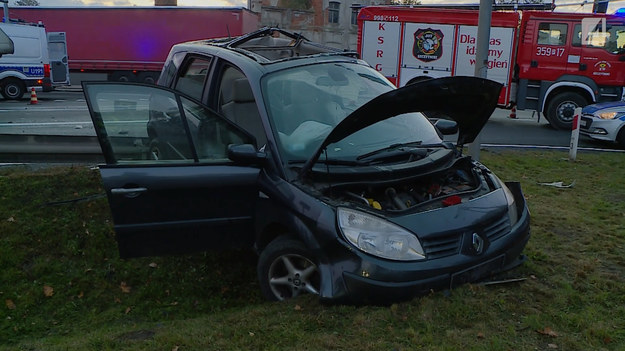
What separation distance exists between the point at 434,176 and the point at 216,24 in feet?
68.9

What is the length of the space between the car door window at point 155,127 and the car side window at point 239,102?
0.27m

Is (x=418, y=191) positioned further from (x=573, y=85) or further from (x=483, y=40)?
(x=573, y=85)

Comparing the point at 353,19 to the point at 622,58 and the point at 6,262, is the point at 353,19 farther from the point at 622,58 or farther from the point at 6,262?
the point at 6,262

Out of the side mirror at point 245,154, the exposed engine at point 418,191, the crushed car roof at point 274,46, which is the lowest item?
the exposed engine at point 418,191

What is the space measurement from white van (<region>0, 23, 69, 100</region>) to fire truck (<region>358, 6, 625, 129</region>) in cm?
1246

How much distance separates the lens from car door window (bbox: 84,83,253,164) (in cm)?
374

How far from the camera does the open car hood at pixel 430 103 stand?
3348mm

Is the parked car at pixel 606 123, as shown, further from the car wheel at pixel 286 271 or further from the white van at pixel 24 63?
the white van at pixel 24 63

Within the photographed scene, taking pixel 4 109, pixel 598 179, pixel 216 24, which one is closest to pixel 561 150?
pixel 598 179

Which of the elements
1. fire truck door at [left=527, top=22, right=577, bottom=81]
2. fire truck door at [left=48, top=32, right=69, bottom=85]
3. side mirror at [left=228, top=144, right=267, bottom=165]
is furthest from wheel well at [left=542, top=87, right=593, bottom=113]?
fire truck door at [left=48, top=32, right=69, bottom=85]

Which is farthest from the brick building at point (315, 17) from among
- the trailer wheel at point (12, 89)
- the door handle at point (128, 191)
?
the door handle at point (128, 191)

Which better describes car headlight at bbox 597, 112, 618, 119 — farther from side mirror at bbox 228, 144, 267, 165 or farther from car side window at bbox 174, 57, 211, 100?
side mirror at bbox 228, 144, 267, 165

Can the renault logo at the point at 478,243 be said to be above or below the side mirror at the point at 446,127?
below

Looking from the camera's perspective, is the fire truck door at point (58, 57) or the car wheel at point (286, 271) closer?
the car wheel at point (286, 271)
